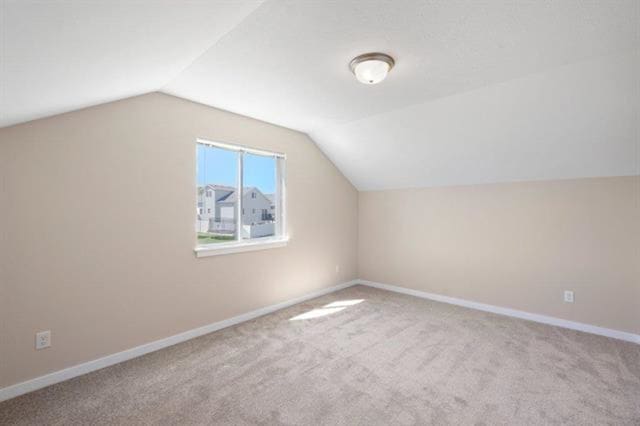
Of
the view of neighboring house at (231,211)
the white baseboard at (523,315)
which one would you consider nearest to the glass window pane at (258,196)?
the view of neighboring house at (231,211)

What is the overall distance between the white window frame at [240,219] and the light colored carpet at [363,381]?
0.85m

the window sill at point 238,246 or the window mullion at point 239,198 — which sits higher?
the window mullion at point 239,198

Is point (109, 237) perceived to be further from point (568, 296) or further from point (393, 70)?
point (568, 296)

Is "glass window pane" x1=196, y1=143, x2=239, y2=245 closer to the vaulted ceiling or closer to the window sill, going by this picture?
the window sill

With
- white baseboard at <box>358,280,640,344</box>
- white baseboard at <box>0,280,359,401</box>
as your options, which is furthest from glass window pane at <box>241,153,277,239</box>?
white baseboard at <box>358,280,640,344</box>

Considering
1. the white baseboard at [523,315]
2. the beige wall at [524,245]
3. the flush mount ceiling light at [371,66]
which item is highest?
the flush mount ceiling light at [371,66]

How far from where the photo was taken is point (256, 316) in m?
3.46

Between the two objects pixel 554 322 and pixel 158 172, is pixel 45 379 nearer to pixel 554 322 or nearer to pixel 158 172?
pixel 158 172

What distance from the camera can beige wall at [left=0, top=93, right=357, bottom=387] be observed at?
205 centimetres

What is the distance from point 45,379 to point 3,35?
2321 millimetres

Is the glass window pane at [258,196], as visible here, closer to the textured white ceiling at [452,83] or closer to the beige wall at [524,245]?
the textured white ceiling at [452,83]

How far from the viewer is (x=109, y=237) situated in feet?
7.92

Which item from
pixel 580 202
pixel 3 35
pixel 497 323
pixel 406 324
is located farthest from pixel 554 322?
pixel 3 35

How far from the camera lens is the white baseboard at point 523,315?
114 inches
